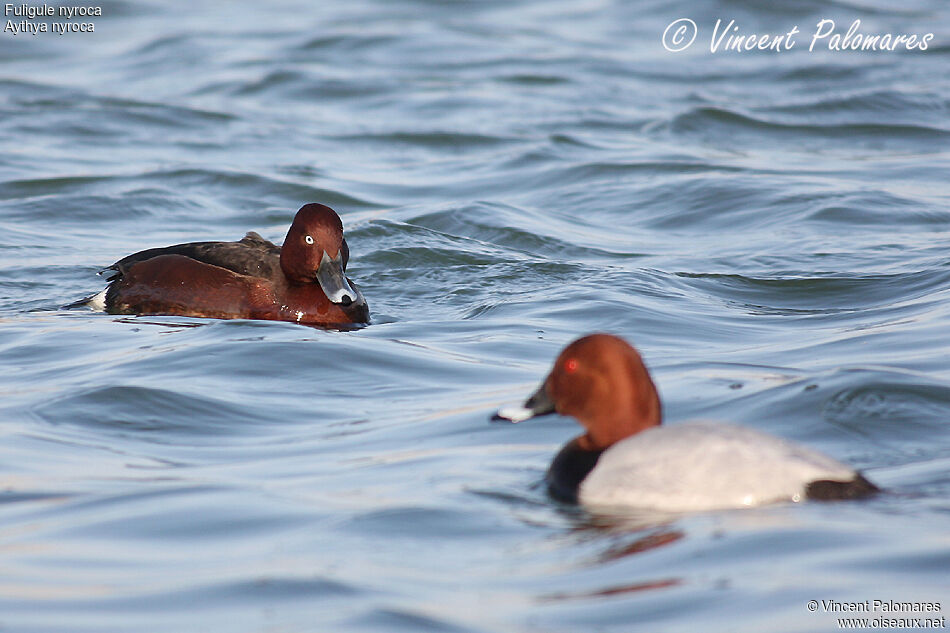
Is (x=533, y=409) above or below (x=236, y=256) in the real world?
below

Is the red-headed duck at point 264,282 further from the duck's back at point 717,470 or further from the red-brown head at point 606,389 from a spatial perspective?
the duck's back at point 717,470

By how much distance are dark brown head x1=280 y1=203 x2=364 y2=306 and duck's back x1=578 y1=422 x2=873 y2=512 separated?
4.02m

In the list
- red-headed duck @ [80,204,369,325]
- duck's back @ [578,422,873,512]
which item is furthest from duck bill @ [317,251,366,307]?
duck's back @ [578,422,873,512]

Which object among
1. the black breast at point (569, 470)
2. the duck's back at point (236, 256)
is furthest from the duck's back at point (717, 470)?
the duck's back at point (236, 256)

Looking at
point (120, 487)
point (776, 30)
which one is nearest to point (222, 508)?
point (120, 487)

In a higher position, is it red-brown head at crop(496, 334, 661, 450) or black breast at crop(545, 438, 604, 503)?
red-brown head at crop(496, 334, 661, 450)

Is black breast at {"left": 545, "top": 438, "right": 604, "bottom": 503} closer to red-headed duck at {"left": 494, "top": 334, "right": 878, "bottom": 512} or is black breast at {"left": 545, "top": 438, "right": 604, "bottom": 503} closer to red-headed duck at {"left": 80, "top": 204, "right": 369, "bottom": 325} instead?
red-headed duck at {"left": 494, "top": 334, "right": 878, "bottom": 512}

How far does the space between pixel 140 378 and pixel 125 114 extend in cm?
1184

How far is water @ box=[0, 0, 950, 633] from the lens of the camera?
4340 mm

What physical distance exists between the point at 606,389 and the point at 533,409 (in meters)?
0.33

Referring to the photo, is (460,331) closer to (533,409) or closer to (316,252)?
(316,252)

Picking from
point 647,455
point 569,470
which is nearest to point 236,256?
point 569,470

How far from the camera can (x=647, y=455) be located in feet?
15.6

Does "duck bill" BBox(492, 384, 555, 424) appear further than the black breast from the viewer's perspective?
Yes
